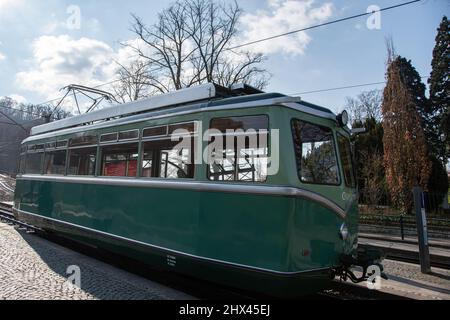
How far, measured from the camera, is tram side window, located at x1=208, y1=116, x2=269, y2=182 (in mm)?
4902

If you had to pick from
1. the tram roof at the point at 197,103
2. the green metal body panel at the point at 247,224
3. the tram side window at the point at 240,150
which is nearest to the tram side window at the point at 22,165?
the tram roof at the point at 197,103

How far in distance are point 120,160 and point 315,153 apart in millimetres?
3504

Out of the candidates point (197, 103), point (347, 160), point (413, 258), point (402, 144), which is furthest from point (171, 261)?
point (402, 144)

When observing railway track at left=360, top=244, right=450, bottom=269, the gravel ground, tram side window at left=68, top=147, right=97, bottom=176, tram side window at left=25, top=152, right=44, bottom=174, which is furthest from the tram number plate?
tram side window at left=25, top=152, right=44, bottom=174

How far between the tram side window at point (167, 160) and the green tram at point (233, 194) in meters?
0.02

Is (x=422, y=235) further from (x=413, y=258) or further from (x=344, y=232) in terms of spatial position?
(x=344, y=232)

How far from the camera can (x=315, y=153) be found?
→ 5.34 meters

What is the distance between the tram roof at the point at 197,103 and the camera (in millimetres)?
5133

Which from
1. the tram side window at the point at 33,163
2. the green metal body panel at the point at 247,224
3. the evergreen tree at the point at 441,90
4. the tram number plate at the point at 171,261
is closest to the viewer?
the green metal body panel at the point at 247,224

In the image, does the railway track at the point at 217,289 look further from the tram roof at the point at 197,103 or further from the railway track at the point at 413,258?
the railway track at the point at 413,258

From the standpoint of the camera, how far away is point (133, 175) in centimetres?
650

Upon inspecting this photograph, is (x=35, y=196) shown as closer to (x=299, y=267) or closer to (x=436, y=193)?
(x=299, y=267)

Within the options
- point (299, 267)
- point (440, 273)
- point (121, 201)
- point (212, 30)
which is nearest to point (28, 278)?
point (121, 201)
